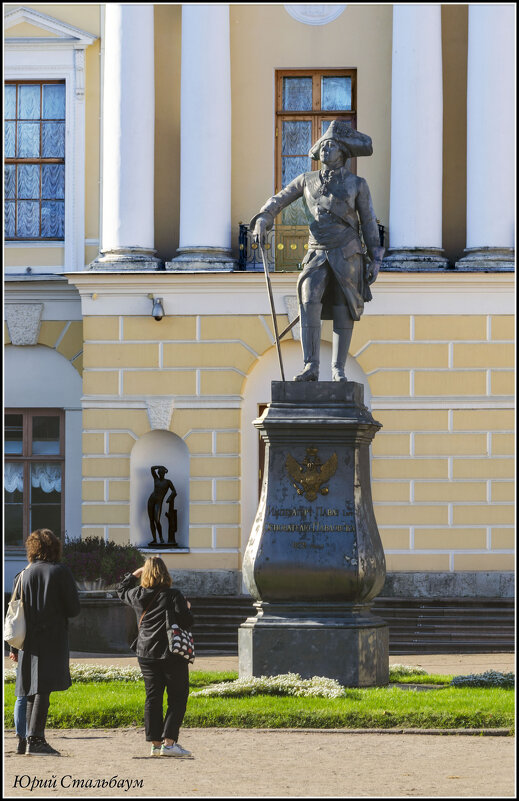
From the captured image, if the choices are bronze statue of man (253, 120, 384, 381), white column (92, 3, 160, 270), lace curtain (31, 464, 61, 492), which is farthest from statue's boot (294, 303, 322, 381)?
lace curtain (31, 464, 61, 492)

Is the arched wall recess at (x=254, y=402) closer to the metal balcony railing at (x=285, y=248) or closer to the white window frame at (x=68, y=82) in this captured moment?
the metal balcony railing at (x=285, y=248)

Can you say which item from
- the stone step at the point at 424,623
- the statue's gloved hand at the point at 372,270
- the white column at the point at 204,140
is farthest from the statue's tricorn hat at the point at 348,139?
the white column at the point at 204,140

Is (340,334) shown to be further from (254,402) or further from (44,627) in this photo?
(254,402)

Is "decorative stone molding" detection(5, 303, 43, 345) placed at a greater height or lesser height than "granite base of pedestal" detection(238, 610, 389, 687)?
greater

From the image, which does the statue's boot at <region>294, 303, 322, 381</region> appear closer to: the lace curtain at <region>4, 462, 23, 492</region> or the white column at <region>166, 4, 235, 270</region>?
the white column at <region>166, 4, 235, 270</region>

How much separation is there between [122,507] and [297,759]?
15975 millimetres

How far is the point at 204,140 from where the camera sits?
27500 mm

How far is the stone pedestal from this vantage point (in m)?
14.2

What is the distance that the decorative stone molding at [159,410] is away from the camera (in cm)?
2694

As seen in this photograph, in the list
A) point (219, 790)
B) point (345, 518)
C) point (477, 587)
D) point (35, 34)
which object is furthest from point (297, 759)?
point (35, 34)

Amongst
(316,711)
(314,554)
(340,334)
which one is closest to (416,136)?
(340,334)

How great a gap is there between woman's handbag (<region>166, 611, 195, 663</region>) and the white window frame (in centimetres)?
1800

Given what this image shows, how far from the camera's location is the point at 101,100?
1138 inches

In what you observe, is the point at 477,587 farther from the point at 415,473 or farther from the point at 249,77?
the point at 249,77
